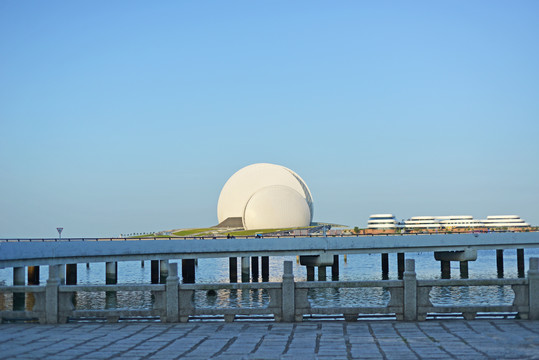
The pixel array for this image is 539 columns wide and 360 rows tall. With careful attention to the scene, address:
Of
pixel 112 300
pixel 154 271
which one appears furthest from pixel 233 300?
pixel 154 271

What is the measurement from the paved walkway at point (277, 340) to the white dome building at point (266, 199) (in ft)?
361

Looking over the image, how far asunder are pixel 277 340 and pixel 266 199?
113902mm

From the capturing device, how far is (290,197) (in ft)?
425

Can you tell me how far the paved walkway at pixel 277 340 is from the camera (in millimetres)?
12383

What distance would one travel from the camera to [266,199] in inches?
5037

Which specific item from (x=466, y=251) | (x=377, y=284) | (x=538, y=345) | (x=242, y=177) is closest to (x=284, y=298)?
(x=377, y=284)

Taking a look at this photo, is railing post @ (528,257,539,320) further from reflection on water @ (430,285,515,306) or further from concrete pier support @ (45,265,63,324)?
reflection on water @ (430,285,515,306)

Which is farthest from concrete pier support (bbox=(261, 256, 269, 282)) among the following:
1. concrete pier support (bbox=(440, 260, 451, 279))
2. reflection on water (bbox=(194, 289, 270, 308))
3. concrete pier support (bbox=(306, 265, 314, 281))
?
concrete pier support (bbox=(440, 260, 451, 279))

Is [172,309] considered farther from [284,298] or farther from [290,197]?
[290,197]

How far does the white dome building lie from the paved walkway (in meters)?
110


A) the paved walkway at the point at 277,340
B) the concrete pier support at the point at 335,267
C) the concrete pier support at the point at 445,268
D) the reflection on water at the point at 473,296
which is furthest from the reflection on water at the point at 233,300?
the paved walkway at the point at 277,340

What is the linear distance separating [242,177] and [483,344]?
126 m

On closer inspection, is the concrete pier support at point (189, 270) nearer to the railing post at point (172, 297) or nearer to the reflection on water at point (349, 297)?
the reflection on water at point (349, 297)

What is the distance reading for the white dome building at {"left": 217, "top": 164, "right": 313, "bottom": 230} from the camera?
12756 centimetres
